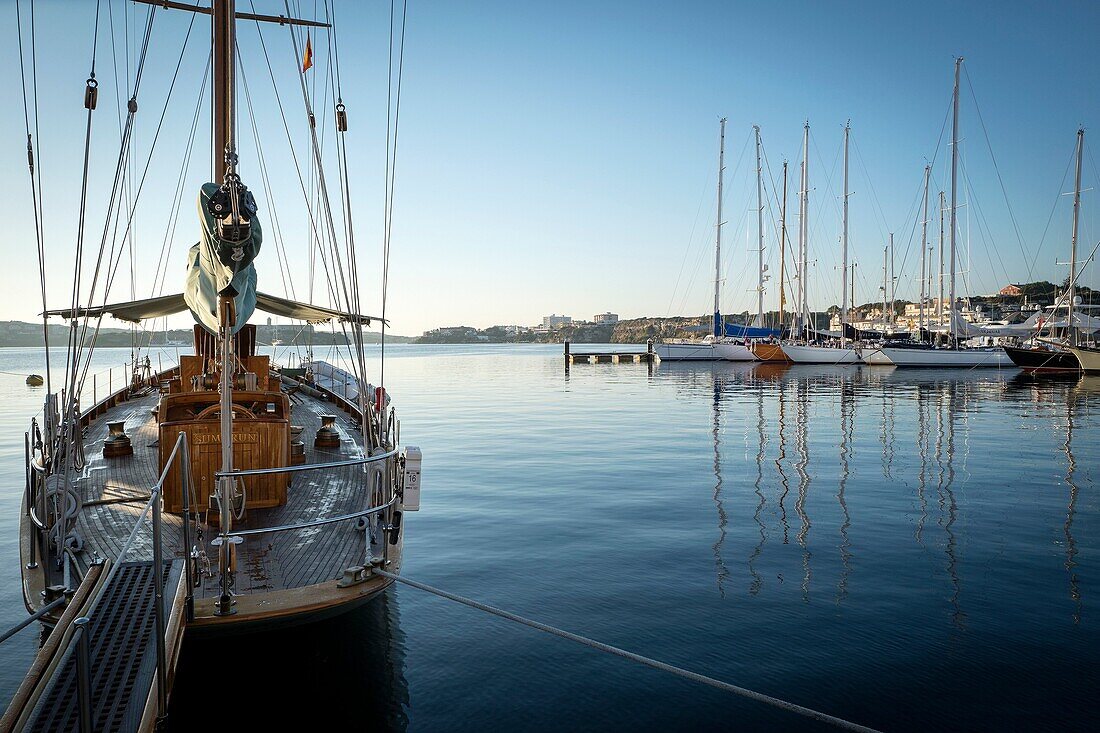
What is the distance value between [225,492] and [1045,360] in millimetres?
58369

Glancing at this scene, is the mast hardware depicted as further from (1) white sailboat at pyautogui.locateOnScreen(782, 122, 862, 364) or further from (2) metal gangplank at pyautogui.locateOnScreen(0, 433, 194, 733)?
(1) white sailboat at pyautogui.locateOnScreen(782, 122, 862, 364)

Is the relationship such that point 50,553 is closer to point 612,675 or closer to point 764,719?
point 612,675

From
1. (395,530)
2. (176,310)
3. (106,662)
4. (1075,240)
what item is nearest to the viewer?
(106,662)

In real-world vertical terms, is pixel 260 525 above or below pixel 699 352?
below

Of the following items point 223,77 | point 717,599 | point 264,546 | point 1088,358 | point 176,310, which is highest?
point 223,77

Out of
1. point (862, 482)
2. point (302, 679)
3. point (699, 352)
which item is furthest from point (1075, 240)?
point (302, 679)

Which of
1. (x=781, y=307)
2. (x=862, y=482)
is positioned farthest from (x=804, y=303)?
(x=862, y=482)

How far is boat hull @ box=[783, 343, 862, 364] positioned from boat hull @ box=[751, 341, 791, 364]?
54cm

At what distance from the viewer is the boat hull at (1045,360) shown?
49.5 m

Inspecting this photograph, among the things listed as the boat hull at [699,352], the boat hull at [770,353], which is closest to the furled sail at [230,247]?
the boat hull at [770,353]

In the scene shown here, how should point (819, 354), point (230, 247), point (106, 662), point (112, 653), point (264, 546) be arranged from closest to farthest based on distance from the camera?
1. point (106, 662)
2. point (112, 653)
3. point (230, 247)
4. point (264, 546)
5. point (819, 354)

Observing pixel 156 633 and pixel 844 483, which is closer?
pixel 156 633

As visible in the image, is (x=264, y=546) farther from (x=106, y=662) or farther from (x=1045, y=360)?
(x=1045, y=360)

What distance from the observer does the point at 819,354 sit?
61.1m
